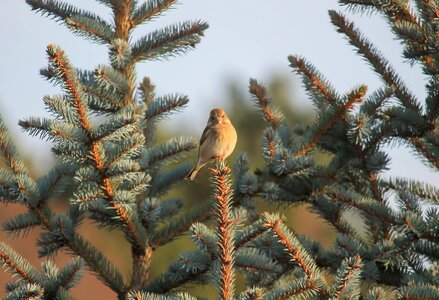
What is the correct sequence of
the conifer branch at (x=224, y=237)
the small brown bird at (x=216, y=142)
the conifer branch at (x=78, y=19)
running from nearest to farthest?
the conifer branch at (x=224, y=237), the conifer branch at (x=78, y=19), the small brown bird at (x=216, y=142)

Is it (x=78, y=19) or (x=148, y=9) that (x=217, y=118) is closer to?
(x=148, y=9)

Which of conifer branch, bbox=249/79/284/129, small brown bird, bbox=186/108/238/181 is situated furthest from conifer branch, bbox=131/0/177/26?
small brown bird, bbox=186/108/238/181

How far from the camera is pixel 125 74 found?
3.59 metres

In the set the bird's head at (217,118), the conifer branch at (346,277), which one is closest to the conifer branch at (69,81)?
the conifer branch at (346,277)

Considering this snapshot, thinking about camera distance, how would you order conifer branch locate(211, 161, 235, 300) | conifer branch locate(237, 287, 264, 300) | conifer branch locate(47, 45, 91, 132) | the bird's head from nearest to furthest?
conifer branch locate(237, 287, 264, 300), conifer branch locate(211, 161, 235, 300), conifer branch locate(47, 45, 91, 132), the bird's head

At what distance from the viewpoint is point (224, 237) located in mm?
→ 2457

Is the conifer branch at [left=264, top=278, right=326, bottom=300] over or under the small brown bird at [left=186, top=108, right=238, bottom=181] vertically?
under

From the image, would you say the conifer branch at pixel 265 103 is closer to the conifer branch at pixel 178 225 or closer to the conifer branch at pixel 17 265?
the conifer branch at pixel 178 225

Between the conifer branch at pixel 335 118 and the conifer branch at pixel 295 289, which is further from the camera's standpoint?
the conifer branch at pixel 335 118

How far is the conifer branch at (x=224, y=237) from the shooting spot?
240cm

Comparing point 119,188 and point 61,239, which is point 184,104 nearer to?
point 119,188

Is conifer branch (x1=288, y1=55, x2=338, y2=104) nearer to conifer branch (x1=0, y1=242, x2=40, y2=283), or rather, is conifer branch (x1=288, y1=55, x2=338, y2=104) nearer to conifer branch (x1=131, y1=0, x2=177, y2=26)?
conifer branch (x1=131, y1=0, x2=177, y2=26)

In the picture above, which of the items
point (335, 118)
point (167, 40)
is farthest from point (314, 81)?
point (167, 40)

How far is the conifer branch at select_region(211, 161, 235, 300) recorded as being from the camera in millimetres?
2404
